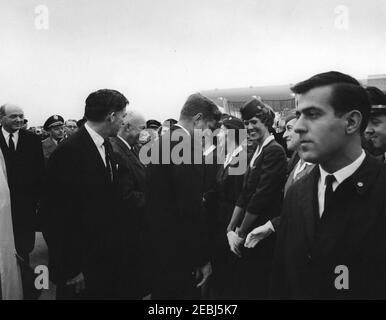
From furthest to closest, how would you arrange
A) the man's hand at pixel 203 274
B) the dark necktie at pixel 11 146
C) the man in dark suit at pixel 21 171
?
1. the dark necktie at pixel 11 146
2. the man in dark suit at pixel 21 171
3. the man's hand at pixel 203 274

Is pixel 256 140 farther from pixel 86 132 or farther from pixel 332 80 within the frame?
pixel 332 80

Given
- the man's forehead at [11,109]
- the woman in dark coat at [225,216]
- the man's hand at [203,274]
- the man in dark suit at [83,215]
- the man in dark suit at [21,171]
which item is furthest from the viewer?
the man's forehead at [11,109]

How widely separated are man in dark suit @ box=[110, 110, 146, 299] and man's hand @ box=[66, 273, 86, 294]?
271 mm

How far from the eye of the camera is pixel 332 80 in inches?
56.7

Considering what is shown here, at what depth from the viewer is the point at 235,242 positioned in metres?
2.78

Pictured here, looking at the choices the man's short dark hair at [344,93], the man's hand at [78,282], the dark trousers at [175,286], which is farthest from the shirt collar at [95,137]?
the man's short dark hair at [344,93]

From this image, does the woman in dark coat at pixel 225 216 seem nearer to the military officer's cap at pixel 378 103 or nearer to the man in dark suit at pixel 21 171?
the military officer's cap at pixel 378 103

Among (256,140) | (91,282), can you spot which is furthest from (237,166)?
(91,282)

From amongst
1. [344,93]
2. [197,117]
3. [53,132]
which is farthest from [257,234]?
[53,132]

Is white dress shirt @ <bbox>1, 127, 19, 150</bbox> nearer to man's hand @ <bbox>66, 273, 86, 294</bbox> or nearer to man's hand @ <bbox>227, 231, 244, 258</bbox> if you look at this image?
man's hand @ <bbox>66, 273, 86, 294</bbox>

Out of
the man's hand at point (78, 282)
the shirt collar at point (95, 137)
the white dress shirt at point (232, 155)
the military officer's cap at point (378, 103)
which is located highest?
the military officer's cap at point (378, 103)

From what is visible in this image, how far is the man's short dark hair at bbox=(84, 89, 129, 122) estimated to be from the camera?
2512 mm

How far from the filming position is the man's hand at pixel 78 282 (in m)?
2.31

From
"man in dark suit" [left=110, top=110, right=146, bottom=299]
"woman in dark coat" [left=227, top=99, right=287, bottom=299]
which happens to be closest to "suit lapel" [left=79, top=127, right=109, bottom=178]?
"man in dark suit" [left=110, top=110, right=146, bottom=299]
